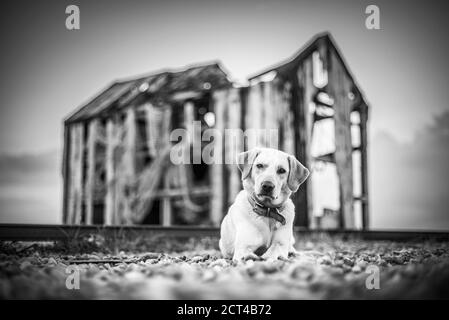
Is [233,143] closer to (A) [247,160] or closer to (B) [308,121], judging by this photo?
(B) [308,121]

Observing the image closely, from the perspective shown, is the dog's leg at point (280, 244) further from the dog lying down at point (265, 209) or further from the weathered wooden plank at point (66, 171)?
the weathered wooden plank at point (66, 171)

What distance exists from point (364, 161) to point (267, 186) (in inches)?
350

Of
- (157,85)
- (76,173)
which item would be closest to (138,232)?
(157,85)

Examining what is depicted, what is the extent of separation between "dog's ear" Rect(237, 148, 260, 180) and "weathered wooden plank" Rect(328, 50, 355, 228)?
6959mm

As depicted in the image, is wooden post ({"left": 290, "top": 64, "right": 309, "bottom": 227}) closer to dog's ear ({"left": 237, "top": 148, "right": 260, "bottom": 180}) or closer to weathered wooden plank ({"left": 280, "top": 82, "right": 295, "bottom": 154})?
weathered wooden plank ({"left": 280, "top": 82, "right": 295, "bottom": 154})

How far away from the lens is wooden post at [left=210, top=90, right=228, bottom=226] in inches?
440

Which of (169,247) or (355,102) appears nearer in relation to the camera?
(169,247)

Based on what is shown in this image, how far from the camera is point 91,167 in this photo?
14062mm

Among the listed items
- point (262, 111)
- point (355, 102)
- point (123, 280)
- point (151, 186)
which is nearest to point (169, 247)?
point (123, 280)

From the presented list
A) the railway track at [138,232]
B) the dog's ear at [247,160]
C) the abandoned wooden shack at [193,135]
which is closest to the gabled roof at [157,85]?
the abandoned wooden shack at [193,135]

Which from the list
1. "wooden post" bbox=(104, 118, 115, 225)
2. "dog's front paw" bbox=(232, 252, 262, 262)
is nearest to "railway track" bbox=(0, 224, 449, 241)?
"dog's front paw" bbox=(232, 252, 262, 262)
